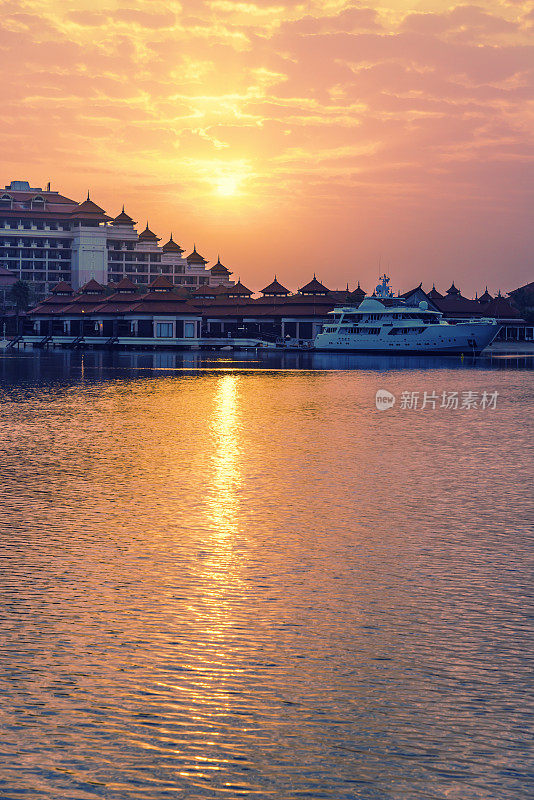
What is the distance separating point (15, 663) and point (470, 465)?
618 inches

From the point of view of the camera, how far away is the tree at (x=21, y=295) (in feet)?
451

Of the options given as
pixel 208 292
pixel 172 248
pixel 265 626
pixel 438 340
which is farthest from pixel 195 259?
pixel 265 626

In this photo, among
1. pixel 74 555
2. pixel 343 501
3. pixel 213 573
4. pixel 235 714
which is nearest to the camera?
pixel 235 714

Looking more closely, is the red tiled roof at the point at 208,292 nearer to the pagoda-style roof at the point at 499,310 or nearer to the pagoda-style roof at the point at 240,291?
the pagoda-style roof at the point at 240,291

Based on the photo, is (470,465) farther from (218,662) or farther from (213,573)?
(218,662)

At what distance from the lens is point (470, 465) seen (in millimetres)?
22594

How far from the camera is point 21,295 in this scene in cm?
13838

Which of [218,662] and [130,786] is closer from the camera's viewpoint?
[130,786]

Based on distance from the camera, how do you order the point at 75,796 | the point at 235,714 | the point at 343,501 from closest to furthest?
the point at 75,796, the point at 235,714, the point at 343,501

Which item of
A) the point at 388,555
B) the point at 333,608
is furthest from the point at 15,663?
the point at 388,555

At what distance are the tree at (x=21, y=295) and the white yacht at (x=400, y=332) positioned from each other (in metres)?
45.6

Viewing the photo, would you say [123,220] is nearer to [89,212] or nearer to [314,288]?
[89,212]

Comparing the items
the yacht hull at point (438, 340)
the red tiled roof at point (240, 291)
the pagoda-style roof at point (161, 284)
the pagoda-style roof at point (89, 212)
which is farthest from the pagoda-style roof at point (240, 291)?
the pagoda-style roof at point (89, 212)

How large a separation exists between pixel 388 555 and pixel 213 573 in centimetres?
254
